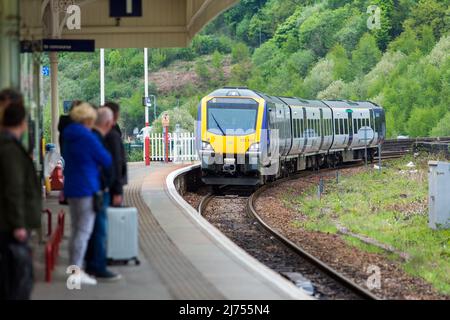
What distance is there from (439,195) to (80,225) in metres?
11.1

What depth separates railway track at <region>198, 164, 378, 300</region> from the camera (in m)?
13.8

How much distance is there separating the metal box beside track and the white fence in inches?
776

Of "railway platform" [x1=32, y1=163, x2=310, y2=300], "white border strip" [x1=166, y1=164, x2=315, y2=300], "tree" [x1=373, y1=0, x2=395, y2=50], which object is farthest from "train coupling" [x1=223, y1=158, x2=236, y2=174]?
"tree" [x1=373, y1=0, x2=395, y2=50]

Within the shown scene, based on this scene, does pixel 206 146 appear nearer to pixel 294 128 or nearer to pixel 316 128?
pixel 294 128

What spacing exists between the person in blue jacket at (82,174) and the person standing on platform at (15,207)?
5.18 ft

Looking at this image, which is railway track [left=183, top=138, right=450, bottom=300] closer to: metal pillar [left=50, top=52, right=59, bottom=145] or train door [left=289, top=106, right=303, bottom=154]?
train door [left=289, top=106, right=303, bottom=154]

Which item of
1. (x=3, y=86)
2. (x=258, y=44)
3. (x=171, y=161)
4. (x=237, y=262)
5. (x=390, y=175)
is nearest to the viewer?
(x=3, y=86)

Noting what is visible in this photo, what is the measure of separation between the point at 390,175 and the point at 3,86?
25.7 metres

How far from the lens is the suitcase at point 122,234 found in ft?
37.0

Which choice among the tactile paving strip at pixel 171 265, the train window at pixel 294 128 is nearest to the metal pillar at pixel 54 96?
the tactile paving strip at pixel 171 265

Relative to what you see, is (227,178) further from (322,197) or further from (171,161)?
(171,161)

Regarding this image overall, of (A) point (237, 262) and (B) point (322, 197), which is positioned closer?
(A) point (237, 262)

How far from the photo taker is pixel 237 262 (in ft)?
41.2
